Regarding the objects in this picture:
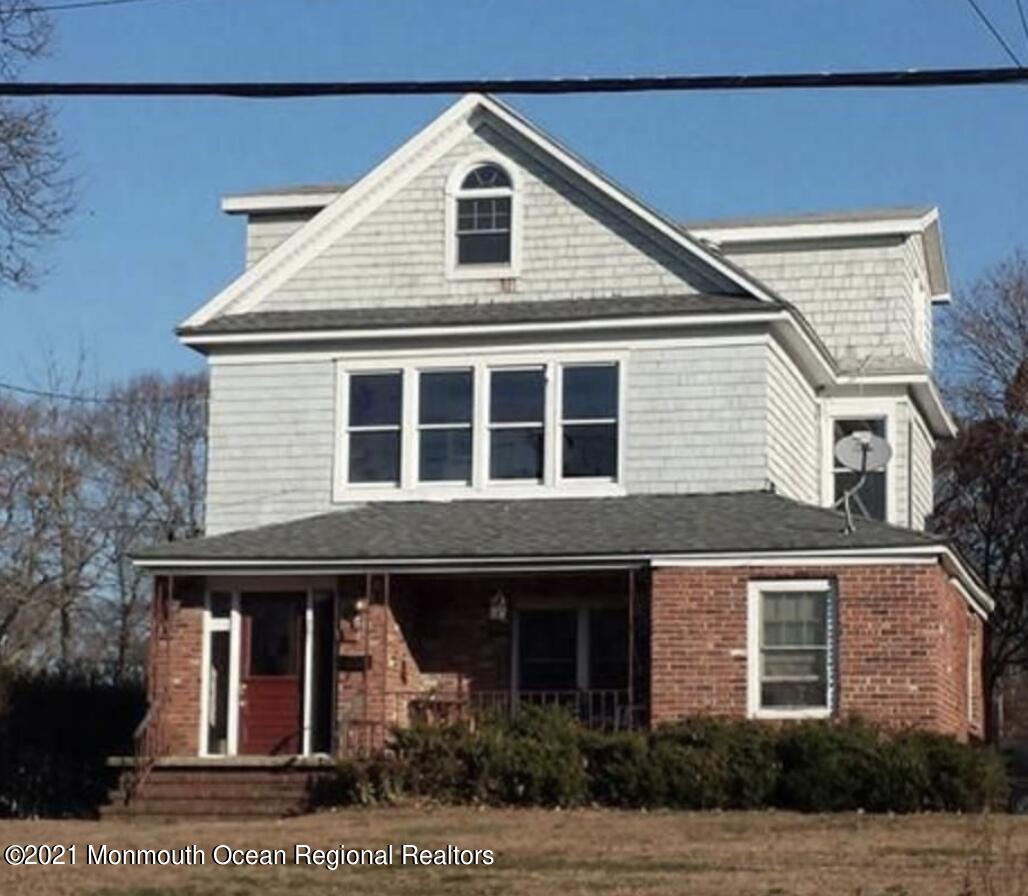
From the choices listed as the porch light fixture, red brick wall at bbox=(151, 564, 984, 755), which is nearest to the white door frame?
red brick wall at bbox=(151, 564, 984, 755)

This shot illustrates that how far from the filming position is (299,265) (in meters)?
30.4

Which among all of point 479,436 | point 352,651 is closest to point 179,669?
point 352,651

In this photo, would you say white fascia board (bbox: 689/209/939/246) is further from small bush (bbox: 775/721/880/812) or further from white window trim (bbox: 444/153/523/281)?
small bush (bbox: 775/721/880/812)

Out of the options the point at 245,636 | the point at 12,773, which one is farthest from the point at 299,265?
the point at 12,773

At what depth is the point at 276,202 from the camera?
32.8 metres

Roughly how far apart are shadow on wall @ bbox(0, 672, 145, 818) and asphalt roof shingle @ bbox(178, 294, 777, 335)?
17.7 ft

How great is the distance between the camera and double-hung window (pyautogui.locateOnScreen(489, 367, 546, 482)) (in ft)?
95.3

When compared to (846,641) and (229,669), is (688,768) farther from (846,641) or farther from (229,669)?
(229,669)

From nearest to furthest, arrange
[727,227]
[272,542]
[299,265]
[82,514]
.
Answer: [272,542], [299,265], [727,227], [82,514]

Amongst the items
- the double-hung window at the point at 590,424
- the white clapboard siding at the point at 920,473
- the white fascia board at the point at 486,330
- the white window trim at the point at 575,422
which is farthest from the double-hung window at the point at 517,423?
the white clapboard siding at the point at 920,473

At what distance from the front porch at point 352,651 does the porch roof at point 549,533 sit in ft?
1.73

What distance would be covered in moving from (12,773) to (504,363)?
8.76 meters

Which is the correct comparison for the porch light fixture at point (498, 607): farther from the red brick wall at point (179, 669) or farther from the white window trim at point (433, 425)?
the red brick wall at point (179, 669)

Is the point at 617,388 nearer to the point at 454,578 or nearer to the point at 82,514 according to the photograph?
the point at 454,578
